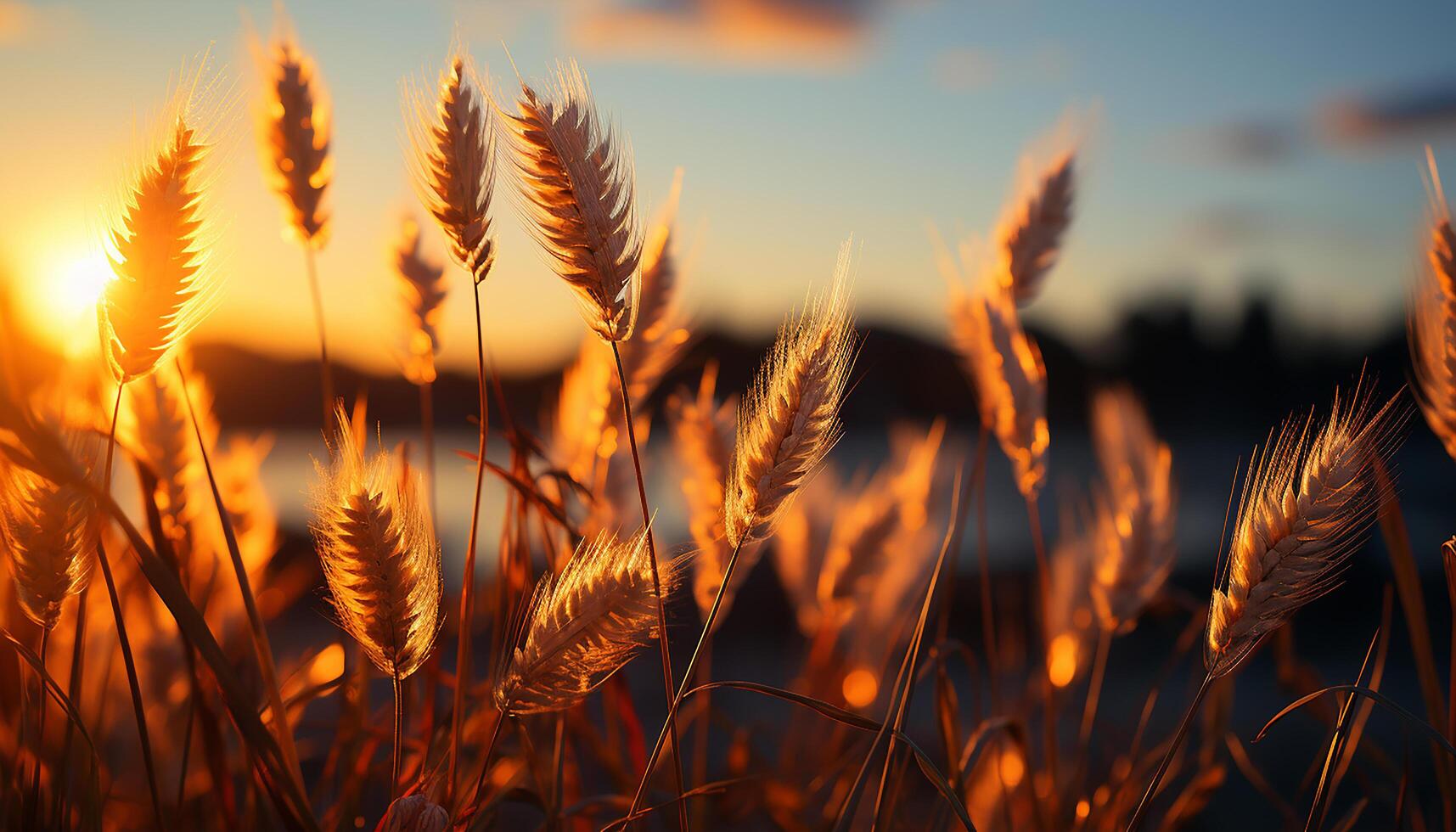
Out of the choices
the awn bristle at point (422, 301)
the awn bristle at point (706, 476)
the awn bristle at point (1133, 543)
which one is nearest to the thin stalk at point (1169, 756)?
the awn bristle at point (706, 476)

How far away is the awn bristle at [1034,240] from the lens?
79.7 inches

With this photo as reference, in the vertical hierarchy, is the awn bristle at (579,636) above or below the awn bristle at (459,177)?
below

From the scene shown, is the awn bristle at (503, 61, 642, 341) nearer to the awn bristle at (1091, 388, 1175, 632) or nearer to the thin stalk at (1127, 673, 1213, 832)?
the thin stalk at (1127, 673, 1213, 832)

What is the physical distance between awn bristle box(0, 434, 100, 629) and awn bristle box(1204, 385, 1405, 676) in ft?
4.15

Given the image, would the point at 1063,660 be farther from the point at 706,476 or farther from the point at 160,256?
the point at 160,256

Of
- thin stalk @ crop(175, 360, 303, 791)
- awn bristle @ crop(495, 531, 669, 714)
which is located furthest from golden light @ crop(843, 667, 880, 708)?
thin stalk @ crop(175, 360, 303, 791)

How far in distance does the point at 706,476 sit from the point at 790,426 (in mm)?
642

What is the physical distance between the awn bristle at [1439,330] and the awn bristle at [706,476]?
1.12 meters

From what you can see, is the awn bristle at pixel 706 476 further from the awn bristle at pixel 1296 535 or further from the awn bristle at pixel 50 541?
the awn bristle at pixel 50 541

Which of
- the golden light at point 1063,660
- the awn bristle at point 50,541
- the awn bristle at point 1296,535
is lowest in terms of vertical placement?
the golden light at point 1063,660

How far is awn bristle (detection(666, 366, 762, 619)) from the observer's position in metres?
1.62

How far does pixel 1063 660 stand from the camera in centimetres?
222

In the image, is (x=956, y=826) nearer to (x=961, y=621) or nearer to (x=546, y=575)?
(x=546, y=575)

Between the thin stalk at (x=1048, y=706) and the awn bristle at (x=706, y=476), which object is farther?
the thin stalk at (x=1048, y=706)
